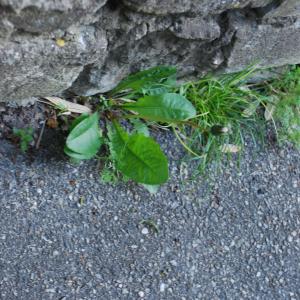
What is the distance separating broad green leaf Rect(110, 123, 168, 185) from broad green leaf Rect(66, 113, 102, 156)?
2.5 inches

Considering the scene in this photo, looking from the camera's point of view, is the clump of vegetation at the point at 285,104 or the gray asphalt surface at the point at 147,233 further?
the clump of vegetation at the point at 285,104

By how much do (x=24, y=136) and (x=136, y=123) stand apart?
0.38 metres

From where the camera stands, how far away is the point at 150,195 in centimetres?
191

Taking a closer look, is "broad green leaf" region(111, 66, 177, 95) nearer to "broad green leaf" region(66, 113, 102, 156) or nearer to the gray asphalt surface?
"broad green leaf" region(66, 113, 102, 156)

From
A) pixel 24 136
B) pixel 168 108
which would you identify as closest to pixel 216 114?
pixel 168 108

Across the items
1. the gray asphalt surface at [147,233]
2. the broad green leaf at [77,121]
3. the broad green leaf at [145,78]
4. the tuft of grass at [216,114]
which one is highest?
the broad green leaf at [145,78]

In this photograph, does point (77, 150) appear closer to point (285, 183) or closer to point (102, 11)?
point (102, 11)

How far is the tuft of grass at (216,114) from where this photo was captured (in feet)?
6.63

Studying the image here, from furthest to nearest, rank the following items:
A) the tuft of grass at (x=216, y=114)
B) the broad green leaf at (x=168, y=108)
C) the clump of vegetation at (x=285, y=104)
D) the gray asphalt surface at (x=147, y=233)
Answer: the clump of vegetation at (x=285, y=104)
the tuft of grass at (x=216, y=114)
the broad green leaf at (x=168, y=108)
the gray asphalt surface at (x=147, y=233)

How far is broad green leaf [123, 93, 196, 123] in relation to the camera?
71.8 inches

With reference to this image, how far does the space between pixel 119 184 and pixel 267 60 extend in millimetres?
690

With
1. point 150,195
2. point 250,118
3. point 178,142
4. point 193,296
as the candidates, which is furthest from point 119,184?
point 250,118

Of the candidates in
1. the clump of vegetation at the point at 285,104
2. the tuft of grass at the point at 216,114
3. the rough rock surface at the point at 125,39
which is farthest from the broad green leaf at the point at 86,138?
the clump of vegetation at the point at 285,104

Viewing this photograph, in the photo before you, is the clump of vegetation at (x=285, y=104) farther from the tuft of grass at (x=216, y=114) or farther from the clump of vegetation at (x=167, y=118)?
the tuft of grass at (x=216, y=114)
